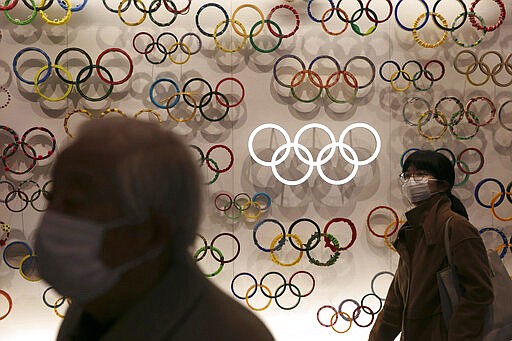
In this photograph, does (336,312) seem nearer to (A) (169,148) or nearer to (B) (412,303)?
(B) (412,303)

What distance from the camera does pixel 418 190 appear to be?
333 centimetres

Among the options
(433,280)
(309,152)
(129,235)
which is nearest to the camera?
(129,235)

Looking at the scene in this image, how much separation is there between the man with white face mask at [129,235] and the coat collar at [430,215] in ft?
8.05

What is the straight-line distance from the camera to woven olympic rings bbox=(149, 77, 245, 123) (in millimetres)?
4770

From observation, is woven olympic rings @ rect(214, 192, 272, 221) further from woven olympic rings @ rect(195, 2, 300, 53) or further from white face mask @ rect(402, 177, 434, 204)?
white face mask @ rect(402, 177, 434, 204)

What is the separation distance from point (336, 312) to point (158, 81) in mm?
2740

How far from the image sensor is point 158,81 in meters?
4.76

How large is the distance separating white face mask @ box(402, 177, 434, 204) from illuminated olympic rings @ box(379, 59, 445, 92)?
1.85 meters

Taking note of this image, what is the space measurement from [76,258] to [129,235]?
10 cm

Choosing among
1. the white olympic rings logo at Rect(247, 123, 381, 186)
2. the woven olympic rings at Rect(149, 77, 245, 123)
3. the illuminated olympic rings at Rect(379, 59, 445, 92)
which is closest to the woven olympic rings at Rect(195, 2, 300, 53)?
the woven olympic rings at Rect(149, 77, 245, 123)

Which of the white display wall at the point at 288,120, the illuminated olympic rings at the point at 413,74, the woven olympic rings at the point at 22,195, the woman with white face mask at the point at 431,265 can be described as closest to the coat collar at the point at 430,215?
the woman with white face mask at the point at 431,265

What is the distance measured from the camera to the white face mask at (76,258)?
2.81ft

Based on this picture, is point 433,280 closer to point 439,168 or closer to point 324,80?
point 439,168

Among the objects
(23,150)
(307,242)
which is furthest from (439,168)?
(23,150)
